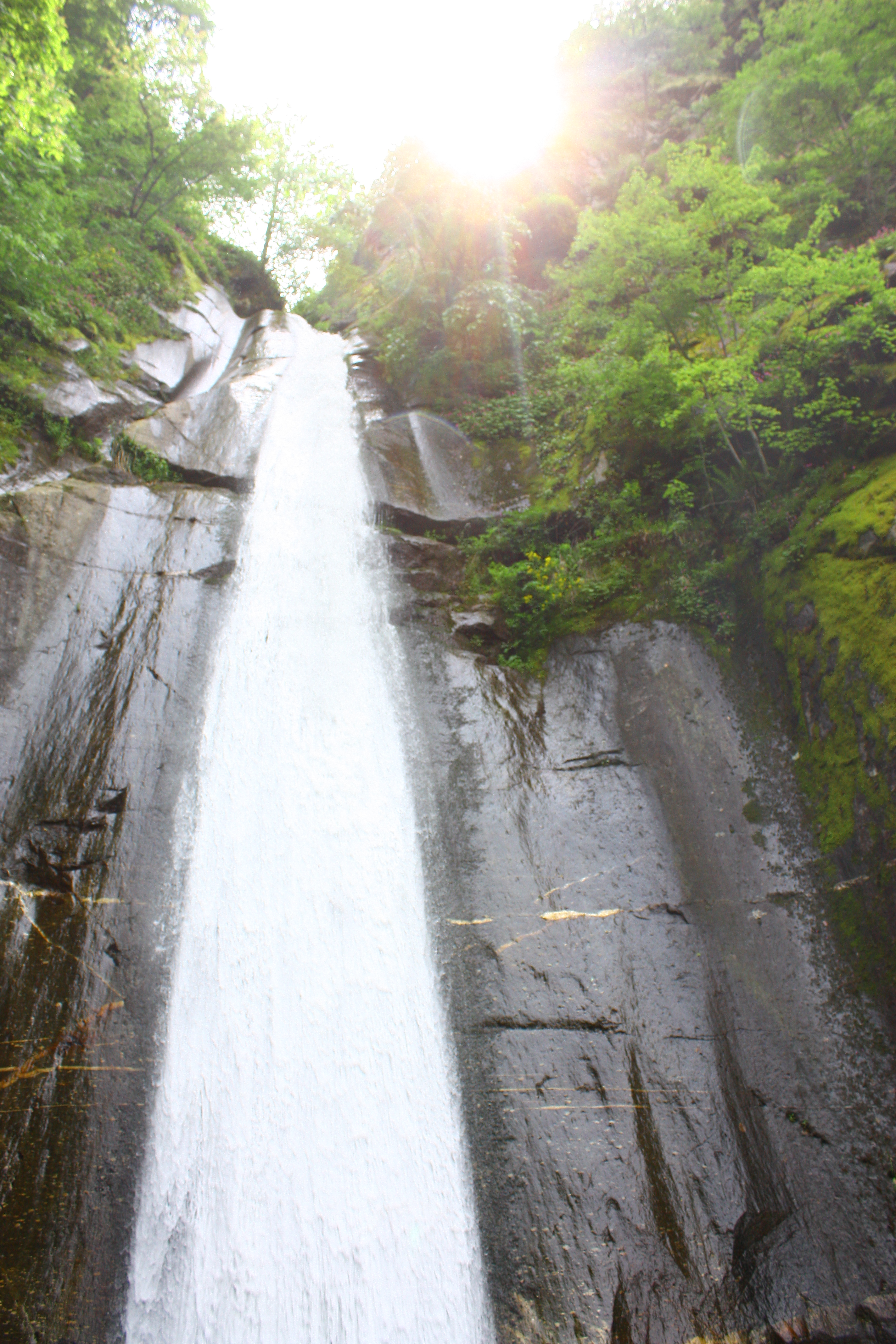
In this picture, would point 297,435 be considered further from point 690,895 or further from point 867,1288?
point 867,1288

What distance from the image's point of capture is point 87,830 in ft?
17.9

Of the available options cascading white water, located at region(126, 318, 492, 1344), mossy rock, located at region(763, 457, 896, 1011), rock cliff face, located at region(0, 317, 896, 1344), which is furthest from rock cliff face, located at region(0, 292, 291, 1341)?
mossy rock, located at region(763, 457, 896, 1011)

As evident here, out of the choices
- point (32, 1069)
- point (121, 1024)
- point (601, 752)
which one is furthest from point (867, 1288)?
point (32, 1069)

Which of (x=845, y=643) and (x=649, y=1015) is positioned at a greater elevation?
(x=845, y=643)

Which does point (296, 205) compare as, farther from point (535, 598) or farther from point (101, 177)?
point (535, 598)

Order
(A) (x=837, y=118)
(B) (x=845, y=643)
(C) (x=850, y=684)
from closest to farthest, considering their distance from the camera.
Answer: (C) (x=850, y=684)
(B) (x=845, y=643)
(A) (x=837, y=118)

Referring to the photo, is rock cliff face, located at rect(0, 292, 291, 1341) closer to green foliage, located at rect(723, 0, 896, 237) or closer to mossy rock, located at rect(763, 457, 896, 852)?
mossy rock, located at rect(763, 457, 896, 852)

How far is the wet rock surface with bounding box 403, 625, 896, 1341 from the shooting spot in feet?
13.3

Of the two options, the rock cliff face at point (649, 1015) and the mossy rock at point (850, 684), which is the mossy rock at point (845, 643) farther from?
the rock cliff face at point (649, 1015)

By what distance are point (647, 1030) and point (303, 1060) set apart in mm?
2757

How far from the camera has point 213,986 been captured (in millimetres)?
4809

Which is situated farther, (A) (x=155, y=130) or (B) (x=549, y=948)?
(A) (x=155, y=130)

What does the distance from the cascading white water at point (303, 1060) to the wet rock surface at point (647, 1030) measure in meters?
0.38

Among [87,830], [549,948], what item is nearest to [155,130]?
[87,830]
